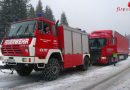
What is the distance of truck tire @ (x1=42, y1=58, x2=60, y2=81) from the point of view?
12453mm

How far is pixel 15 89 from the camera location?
1035 cm

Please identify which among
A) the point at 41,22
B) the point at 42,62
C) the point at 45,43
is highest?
the point at 41,22

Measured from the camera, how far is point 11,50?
12.3 meters

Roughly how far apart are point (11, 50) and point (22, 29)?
43.7 inches

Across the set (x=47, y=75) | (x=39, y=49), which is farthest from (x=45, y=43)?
(x=47, y=75)

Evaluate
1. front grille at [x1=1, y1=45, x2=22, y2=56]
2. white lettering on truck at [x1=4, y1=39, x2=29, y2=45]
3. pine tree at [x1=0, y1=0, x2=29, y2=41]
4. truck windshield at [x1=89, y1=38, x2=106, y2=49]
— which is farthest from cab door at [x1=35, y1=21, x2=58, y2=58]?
pine tree at [x1=0, y1=0, x2=29, y2=41]

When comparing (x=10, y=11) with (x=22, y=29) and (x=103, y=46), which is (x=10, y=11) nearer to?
(x=103, y=46)

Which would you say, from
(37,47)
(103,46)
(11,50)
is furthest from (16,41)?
(103,46)

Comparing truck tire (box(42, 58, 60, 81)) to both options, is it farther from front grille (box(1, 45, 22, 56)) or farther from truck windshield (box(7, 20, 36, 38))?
truck windshield (box(7, 20, 36, 38))

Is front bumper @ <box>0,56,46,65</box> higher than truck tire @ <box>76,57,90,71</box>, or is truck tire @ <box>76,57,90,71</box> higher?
front bumper @ <box>0,56,46,65</box>

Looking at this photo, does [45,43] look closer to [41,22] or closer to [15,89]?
[41,22]

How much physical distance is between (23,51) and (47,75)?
1.70m

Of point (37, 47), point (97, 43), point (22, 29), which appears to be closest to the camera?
point (37, 47)

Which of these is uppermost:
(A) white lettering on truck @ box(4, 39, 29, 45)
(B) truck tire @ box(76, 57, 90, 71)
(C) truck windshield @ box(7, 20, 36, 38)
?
(C) truck windshield @ box(7, 20, 36, 38)
